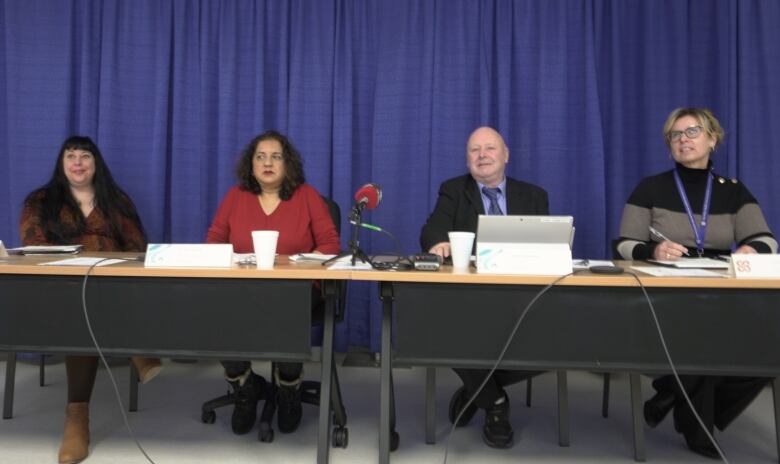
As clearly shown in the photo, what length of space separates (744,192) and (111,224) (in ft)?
9.29

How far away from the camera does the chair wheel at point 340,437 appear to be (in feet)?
6.08

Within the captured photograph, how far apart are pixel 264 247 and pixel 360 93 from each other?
5.89 feet

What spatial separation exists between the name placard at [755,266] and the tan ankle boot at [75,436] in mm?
2196

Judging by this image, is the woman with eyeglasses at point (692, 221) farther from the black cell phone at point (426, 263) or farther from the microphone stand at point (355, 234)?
the microphone stand at point (355, 234)

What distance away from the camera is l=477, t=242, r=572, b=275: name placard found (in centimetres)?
140

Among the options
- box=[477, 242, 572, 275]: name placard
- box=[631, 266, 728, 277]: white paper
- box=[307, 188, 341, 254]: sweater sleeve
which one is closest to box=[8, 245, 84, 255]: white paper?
box=[307, 188, 341, 254]: sweater sleeve

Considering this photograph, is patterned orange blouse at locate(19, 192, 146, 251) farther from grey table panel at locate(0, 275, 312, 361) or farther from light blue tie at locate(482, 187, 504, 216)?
light blue tie at locate(482, 187, 504, 216)

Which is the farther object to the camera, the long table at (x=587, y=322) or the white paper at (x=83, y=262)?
the white paper at (x=83, y=262)

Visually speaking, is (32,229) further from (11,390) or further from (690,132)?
(690,132)

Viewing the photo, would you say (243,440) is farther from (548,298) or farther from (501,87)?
(501,87)

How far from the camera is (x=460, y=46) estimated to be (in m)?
2.94

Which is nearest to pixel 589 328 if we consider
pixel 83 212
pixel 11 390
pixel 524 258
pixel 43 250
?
pixel 524 258

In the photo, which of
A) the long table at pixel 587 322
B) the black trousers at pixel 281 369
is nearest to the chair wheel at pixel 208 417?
the black trousers at pixel 281 369

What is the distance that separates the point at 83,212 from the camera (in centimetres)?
231
